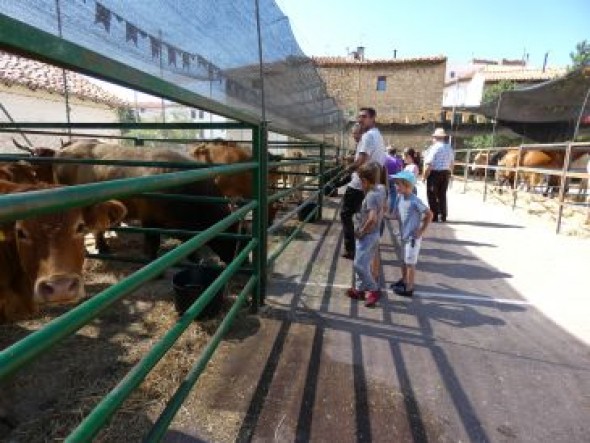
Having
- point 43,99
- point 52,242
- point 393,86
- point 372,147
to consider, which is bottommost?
point 52,242

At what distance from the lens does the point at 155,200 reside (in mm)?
4555

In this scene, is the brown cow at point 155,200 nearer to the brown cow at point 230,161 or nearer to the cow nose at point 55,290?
the brown cow at point 230,161

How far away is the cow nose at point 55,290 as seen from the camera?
1916mm

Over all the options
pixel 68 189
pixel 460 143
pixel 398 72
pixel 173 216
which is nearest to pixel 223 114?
pixel 68 189

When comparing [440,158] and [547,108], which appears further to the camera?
[547,108]

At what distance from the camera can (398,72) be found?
3509cm

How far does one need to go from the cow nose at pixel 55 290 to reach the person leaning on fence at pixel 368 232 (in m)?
2.51

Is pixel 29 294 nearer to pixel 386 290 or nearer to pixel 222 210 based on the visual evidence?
pixel 222 210

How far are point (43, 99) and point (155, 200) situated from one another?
348 inches

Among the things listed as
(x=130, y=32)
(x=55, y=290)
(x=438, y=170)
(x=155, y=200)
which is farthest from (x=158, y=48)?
(x=438, y=170)

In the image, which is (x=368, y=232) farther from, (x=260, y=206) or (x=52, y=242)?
(x=52, y=242)

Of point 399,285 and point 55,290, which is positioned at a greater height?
point 55,290

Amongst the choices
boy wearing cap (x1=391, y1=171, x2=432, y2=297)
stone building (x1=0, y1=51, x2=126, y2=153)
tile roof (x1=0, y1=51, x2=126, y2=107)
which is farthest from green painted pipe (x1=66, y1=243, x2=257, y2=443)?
stone building (x1=0, y1=51, x2=126, y2=153)

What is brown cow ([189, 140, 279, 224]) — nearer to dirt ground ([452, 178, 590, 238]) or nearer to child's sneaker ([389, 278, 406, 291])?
child's sneaker ([389, 278, 406, 291])
